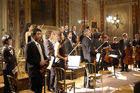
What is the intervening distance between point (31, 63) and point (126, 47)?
4746 millimetres

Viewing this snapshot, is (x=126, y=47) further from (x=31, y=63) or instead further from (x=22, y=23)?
(x=31, y=63)

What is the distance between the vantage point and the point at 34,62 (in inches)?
114

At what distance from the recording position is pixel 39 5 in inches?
294

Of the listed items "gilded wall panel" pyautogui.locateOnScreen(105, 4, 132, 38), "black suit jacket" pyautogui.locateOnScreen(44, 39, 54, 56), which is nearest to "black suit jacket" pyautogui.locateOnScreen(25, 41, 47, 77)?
"black suit jacket" pyautogui.locateOnScreen(44, 39, 54, 56)

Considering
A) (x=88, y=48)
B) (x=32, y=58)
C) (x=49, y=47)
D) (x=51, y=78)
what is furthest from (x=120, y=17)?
(x=32, y=58)

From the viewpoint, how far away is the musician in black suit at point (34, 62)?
2.90 meters

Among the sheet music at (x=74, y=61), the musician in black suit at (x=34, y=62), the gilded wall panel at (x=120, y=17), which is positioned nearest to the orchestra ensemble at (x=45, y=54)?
the musician in black suit at (x=34, y=62)

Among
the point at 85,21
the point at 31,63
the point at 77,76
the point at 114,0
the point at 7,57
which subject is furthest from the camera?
the point at 114,0

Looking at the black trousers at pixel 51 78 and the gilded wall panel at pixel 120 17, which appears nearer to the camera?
the black trousers at pixel 51 78

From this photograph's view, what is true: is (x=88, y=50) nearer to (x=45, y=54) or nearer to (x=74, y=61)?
(x=74, y=61)

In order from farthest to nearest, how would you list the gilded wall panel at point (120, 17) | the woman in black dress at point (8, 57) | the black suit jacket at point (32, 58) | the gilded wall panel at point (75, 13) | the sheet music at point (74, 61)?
the gilded wall panel at point (120, 17), the gilded wall panel at point (75, 13), the sheet music at point (74, 61), the woman in black dress at point (8, 57), the black suit jacket at point (32, 58)

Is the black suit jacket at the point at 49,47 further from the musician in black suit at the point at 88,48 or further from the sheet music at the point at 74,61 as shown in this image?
the musician in black suit at the point at 88,48

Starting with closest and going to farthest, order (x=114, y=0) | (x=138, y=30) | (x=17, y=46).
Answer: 1. (x=17, y=46)
2. (x=138, y=30)
3. (x=114, y=0)

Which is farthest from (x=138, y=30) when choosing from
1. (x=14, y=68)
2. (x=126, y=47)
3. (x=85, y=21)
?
(x=14, y=68)
